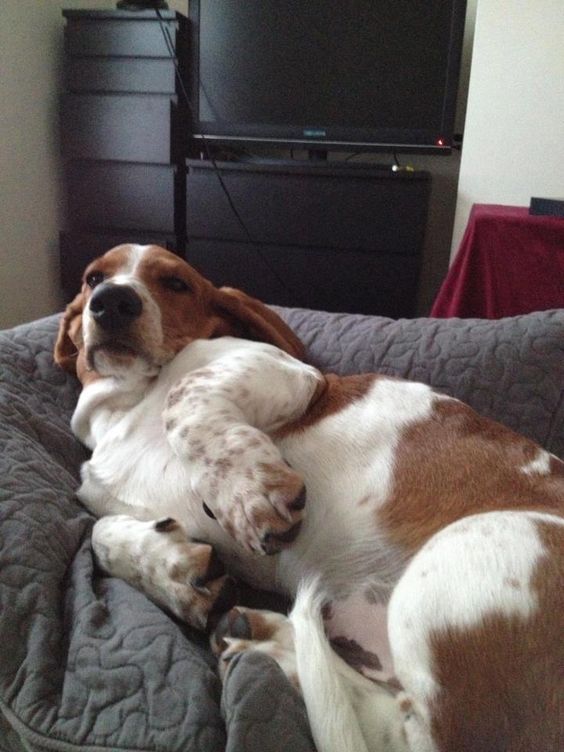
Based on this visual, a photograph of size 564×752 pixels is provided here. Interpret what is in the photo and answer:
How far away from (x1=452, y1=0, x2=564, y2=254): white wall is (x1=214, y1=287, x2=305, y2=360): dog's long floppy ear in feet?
5.96

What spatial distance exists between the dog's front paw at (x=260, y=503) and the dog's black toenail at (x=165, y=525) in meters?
0.11

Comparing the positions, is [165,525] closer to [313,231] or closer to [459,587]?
[459,587]

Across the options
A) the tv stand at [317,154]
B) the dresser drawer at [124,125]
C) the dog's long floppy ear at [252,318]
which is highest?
the dresser drawer at [124,125]

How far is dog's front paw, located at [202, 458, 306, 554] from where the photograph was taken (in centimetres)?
104

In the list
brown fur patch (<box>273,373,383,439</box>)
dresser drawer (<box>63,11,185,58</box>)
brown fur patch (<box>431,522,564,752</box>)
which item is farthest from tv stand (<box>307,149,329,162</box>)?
brown fur patch (<box>431,522,564,752</box>)

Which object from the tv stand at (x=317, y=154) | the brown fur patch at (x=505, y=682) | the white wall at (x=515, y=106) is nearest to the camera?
the brown fur patch at (x=505, y=682)

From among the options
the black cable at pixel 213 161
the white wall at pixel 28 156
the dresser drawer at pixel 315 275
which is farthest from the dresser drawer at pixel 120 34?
the dresser drawer at pixel 315 275

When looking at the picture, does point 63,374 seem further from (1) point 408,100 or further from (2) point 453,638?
(1) point 408,100

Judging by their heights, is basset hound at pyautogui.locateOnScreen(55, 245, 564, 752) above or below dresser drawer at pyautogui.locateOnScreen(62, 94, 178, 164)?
below

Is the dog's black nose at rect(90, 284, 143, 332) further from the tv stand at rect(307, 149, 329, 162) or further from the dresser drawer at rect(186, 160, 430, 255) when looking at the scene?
the tv stand at rect(307, 149, 329, 162)

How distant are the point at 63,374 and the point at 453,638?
116 centimetres

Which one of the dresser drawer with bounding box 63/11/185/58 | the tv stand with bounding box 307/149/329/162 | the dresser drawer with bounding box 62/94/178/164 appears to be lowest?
the tv stand with bounding box 307/149/329/162

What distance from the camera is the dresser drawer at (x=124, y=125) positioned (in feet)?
11.1

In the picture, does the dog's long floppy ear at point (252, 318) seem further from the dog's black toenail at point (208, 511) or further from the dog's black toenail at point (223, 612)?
the dog's black toenail at point (223, 612)
